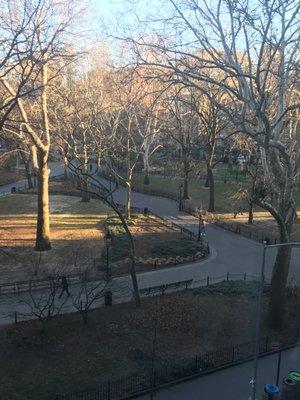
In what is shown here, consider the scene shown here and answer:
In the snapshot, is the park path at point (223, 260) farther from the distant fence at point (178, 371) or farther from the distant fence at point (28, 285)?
the distant fence at point (178, 371)

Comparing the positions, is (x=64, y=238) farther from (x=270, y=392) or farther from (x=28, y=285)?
(x=270, y=392)

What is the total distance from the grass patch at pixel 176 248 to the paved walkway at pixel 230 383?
451 inches

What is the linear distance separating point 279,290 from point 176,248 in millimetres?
10355

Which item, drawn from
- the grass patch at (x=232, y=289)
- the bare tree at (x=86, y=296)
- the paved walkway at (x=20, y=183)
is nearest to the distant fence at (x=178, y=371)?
the grass patch at (x=232, y=289)

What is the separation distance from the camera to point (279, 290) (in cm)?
1791

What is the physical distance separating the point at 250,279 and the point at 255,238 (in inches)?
318

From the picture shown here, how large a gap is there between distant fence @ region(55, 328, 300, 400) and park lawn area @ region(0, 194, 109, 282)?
314 inches

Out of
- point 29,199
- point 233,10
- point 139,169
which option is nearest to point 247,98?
point 233,10

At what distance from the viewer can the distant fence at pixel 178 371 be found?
520 inches

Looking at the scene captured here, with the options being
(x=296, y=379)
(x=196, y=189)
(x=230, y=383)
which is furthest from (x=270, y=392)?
(x=196, y=189)

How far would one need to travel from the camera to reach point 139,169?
208 feet

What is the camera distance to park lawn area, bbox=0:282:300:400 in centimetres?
1403

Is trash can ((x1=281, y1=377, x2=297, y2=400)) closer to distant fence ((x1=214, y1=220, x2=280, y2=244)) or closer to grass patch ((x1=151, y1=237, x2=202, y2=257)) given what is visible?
grass patch ((x1=151, y1=237, x2=202, y2=257))

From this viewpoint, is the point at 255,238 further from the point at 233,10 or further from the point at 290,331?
the point at 233,10
